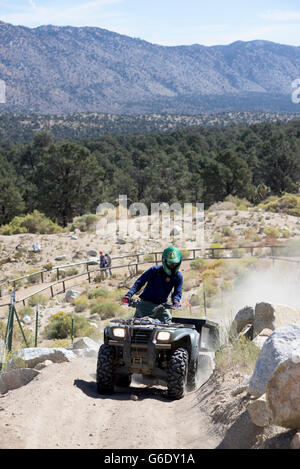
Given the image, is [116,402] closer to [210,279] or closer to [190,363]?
[190,363]

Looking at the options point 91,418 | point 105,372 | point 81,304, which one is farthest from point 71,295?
point 91,418

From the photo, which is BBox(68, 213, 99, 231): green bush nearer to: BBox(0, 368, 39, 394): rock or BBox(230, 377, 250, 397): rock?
BBox(0, 368, 39, 394): rock

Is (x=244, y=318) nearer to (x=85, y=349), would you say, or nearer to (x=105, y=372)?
(x=85, y=349)

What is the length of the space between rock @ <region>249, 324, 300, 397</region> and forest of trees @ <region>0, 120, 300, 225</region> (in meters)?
43.8

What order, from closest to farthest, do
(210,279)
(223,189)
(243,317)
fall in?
(243,317) < (210,279) < (223,189)

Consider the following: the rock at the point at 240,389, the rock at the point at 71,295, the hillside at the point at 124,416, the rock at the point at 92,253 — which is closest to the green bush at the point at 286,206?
the rock at the point at 92,253

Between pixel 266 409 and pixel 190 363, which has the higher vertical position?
pixel 266 409

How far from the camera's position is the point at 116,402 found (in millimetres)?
6672

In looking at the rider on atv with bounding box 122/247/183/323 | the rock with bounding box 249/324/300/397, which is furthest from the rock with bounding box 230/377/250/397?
the rider on atv with bounding box 122/247/183/323

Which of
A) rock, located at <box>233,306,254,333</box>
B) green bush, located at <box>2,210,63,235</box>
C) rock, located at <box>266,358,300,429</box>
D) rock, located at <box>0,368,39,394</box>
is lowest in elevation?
green bush, located at <box>2,210,63,235</box>

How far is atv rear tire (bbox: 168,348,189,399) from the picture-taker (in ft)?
22.3
